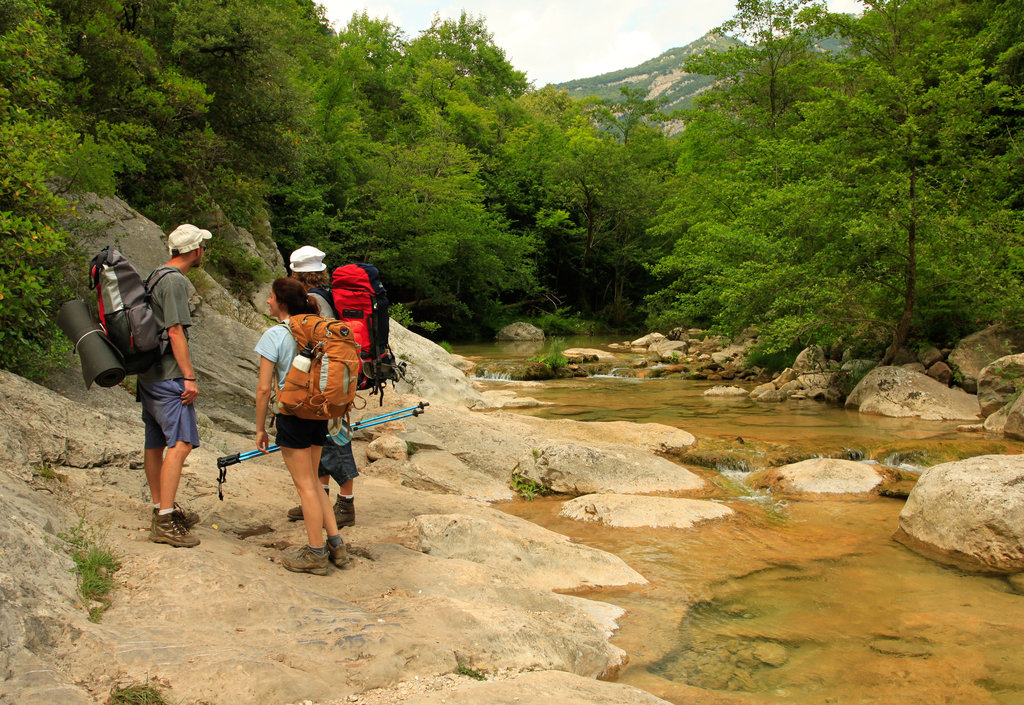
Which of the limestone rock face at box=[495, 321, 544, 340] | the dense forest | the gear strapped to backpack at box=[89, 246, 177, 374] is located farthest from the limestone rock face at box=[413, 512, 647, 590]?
the limestone rock face at box=[495, 321, 544, 340]

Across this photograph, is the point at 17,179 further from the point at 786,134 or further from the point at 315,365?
the point at 786,134

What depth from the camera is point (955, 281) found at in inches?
541

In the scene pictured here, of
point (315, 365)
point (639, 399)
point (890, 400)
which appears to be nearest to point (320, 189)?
point (639, 399)

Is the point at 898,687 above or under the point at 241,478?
under

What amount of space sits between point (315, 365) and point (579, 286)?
38058mm

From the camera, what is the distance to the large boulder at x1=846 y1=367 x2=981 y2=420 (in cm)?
1302

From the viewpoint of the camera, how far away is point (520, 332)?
3406cm

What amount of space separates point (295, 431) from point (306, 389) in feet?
1.07

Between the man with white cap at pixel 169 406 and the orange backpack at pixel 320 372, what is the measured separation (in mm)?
592

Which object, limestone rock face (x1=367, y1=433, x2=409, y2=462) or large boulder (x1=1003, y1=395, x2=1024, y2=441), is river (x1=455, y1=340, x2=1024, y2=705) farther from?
large boulder (x1=1003, y1=395, x2=1024, y2=441)

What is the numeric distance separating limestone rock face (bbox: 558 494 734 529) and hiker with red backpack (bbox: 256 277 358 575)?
11.2 feet

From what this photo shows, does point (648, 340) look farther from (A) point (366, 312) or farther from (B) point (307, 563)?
(B) point (307, 563)

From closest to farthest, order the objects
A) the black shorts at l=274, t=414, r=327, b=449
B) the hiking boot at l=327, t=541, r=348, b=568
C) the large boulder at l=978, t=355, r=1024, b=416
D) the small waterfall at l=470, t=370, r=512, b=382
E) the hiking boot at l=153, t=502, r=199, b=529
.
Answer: the hiking boot at l=153, t=502, r=199, b=529 → the black shorts at l=274, t=414, r=327, b=449 → the hiking boot at l=327, t=541, r=348, b=568 → the large boulder at l=978, t=355, r=1024, b=416 → the small waterfall at l=470, t=370, r=512, b=382

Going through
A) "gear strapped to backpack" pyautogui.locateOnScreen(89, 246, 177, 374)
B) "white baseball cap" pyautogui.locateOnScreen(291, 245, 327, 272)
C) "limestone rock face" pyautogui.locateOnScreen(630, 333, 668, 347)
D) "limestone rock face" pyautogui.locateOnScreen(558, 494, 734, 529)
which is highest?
"white baseball cap" pyautogui.locateOnScreen(291, 245, 327, 272)
